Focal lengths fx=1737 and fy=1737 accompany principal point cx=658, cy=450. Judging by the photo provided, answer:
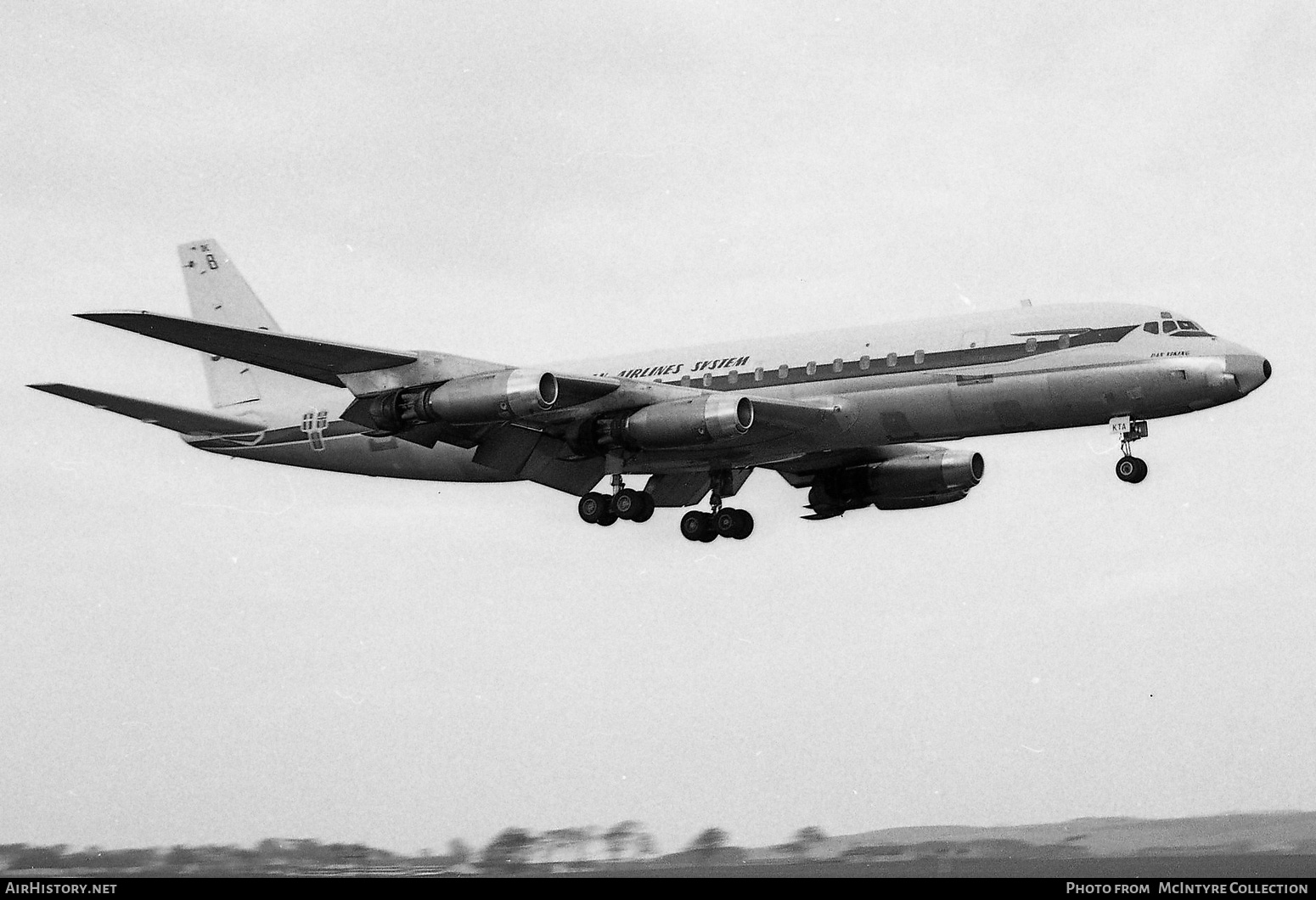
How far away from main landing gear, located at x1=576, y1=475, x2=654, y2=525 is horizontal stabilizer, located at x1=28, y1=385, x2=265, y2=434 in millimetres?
9475

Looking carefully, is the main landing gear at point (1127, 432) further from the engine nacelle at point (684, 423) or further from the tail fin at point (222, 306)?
the tail fin at point (222, 306)

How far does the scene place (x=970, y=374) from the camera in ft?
125

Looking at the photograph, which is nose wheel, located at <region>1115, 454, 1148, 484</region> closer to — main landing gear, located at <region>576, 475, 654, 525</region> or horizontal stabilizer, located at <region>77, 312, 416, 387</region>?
main landing gear, located at <region>576, 475, 654, 525</region>

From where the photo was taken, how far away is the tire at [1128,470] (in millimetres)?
37062

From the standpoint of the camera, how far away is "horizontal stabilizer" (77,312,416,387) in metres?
34.7

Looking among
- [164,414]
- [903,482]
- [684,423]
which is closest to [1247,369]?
[903,482]

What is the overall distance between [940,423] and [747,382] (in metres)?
4.79

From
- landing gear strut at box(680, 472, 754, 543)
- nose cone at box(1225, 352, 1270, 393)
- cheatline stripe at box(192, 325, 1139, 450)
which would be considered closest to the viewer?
nose cone at box(1225, 352, 1270, 393)

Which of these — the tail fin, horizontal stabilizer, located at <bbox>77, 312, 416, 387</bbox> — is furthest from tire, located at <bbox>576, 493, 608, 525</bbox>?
the tail fin

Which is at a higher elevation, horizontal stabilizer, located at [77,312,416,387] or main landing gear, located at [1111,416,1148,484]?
horizontal stabilizer, located at [77,312,416,387]

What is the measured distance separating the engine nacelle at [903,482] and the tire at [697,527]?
141 inches
